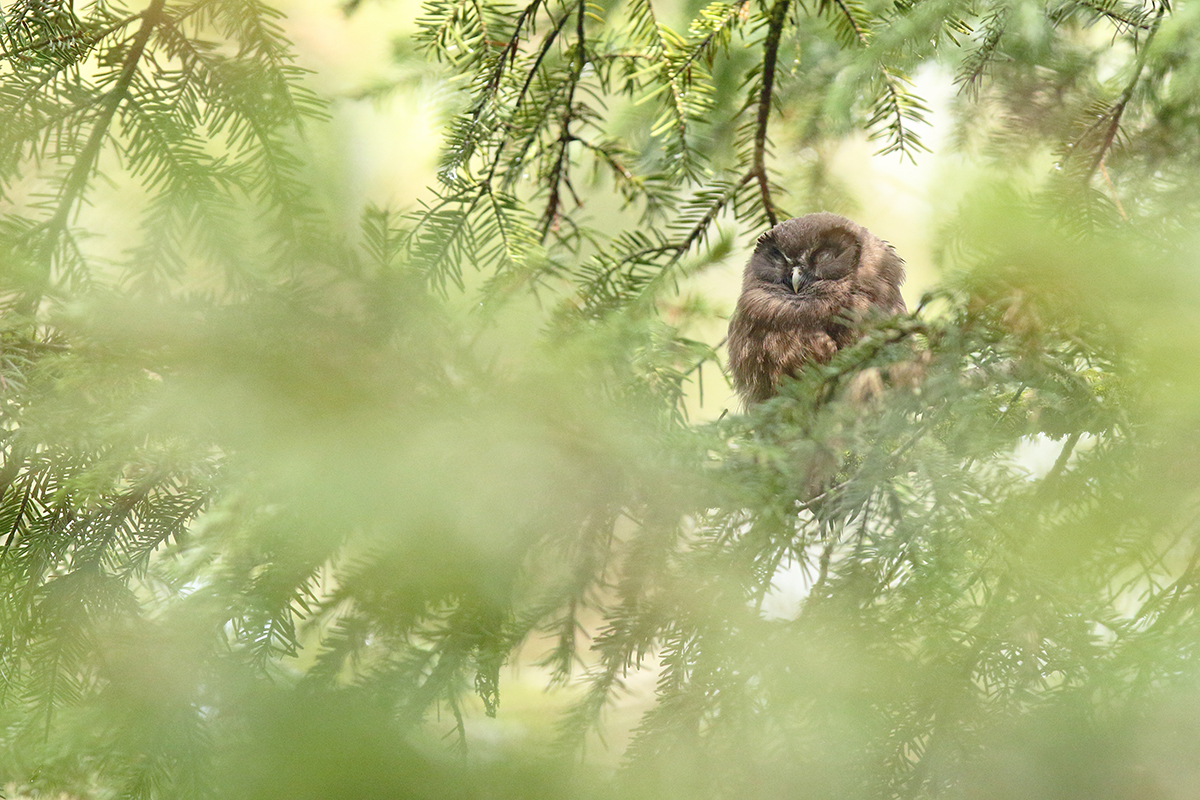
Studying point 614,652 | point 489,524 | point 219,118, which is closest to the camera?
point 489,524

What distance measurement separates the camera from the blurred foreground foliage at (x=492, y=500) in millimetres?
626

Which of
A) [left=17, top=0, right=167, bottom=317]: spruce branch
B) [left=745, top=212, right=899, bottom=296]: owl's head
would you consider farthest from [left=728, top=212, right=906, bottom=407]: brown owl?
[left=17, top=0, right=167, bottom=317]: spruce branch

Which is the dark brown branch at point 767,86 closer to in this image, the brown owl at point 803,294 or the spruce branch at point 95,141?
the brown owl at point 803,294

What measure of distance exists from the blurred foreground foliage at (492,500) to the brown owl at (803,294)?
0.96 m

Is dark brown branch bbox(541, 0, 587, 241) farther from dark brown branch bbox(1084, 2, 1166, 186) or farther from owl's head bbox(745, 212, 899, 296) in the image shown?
dark brown branch bbox(1084, 2, 1166, 186)

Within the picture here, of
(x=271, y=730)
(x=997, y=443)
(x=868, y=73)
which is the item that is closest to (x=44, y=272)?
(x=271, y=730)

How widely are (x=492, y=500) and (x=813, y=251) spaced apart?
220 centimetres

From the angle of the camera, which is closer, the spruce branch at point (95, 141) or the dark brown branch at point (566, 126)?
the spruce branch at point (95, 141)

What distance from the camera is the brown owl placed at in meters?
2.40

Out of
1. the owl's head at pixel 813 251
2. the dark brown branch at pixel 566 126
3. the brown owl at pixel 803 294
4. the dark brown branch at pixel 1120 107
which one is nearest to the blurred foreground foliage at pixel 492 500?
the dark brown branch at pixel 1120 107

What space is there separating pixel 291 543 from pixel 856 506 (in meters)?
0.83

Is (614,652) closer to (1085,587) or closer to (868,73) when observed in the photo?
(1085,587)

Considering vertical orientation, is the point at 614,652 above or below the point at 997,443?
below

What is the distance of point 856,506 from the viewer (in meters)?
1.22
